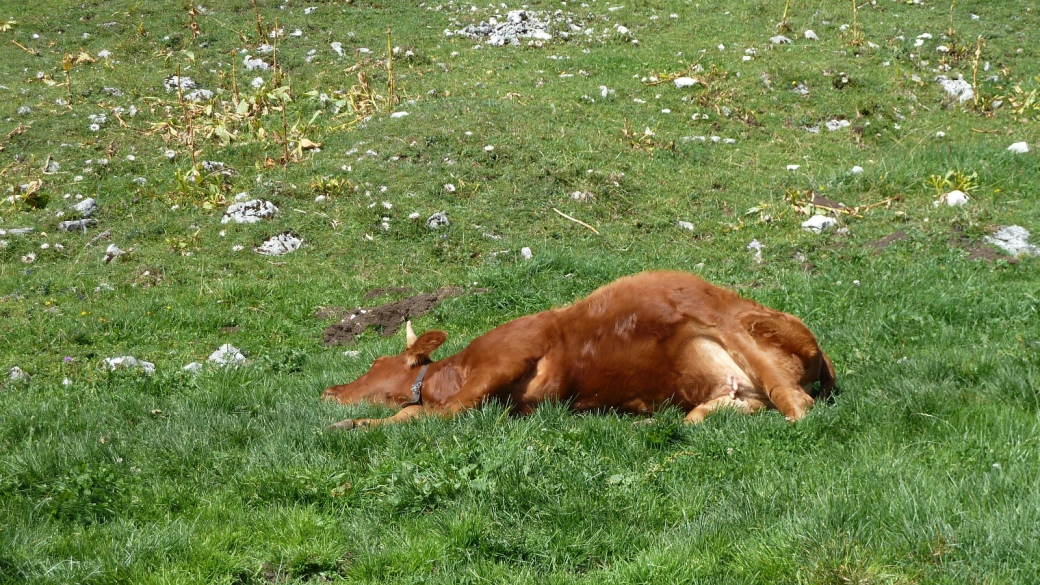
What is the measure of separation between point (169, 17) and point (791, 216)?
16.9 metres

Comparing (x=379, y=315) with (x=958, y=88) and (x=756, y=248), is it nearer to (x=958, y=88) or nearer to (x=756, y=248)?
(x=756, y=248)

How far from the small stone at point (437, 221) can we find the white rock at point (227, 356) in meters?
3.91

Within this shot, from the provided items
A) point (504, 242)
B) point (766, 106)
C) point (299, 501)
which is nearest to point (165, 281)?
point (504, 242)

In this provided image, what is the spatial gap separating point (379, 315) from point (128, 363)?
2901 mm

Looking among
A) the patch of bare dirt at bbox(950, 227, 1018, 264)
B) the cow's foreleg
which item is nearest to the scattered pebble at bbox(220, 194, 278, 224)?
the cow's foreleg

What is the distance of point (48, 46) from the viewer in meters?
20.2

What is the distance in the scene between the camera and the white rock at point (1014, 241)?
10.0 m

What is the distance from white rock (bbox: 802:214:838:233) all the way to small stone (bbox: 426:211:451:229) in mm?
5177

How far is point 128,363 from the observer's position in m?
9.05

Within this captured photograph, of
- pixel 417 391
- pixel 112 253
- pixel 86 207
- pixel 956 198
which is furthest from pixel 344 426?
pixel 956 198

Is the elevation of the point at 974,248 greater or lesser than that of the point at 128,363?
greater

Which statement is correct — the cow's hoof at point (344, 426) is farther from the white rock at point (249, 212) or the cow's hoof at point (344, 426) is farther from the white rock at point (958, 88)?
the white rock at point (958, 88)

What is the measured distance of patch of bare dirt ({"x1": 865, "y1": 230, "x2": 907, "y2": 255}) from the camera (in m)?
10.8

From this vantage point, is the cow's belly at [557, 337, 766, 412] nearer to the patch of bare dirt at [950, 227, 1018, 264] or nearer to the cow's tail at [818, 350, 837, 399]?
the cow's tail at [818, 350, 837, 399]
